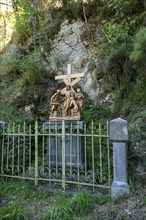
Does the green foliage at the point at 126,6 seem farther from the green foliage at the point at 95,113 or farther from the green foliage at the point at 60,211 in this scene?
the green foliage at the point at 60,211

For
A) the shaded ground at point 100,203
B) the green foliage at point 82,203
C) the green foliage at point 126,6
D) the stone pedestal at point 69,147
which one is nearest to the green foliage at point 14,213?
the shaded ground at point 100,203

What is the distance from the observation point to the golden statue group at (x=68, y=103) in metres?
5.84

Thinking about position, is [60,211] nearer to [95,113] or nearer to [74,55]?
[95,113]

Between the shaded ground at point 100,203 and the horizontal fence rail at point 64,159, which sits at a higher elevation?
the horizontal fence rail at point 64,159

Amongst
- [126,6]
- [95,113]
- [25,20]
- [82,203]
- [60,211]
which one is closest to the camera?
[60,211]

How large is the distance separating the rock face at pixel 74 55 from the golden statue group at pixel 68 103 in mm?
2757

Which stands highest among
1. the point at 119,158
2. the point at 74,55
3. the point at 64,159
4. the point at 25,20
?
the point at 25,20

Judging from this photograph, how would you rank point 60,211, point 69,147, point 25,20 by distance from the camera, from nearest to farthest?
point 60,211 → point 69,147 → point 25,20

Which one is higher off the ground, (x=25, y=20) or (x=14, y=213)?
(x=25, y=20)

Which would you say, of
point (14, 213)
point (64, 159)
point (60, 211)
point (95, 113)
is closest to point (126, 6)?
point (95, 113)

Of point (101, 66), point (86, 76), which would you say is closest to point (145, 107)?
point (101, 66)

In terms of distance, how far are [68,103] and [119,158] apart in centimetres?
216

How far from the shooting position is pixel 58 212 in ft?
12.5

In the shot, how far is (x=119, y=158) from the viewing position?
4.26 metres
